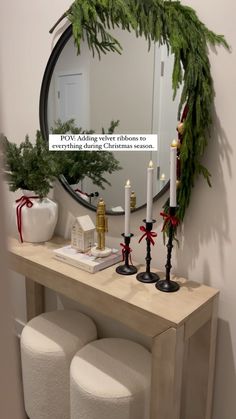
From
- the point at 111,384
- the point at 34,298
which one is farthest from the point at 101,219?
the point at 34,298

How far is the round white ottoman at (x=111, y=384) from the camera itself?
46.9 inches

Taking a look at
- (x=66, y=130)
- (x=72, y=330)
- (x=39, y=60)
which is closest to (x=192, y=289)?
(x=72, y=330)

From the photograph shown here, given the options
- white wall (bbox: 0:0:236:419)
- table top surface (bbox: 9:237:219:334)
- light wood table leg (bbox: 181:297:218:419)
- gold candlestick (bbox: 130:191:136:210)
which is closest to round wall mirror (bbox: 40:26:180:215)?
gold candlestick (bbox: 130:191:136:210)

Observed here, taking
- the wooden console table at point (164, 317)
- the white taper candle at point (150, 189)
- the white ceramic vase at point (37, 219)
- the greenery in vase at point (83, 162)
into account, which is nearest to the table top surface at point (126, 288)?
the wooden console table at point (164, 317)

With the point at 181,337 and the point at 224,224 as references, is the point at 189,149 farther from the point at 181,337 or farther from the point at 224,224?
the point at 181,337

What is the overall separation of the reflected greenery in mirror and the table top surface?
271 millimetres

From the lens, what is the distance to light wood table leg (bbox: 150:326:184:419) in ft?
3.41

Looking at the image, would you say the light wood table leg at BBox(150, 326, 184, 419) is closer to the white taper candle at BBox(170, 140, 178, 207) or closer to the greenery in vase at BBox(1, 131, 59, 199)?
the white taper candle at BBox(170, 140, 178, 207)

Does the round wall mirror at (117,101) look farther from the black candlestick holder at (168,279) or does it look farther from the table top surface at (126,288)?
the table top surface at (126,288)

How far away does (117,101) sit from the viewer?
1410mm

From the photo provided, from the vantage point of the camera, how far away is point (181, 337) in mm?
1045

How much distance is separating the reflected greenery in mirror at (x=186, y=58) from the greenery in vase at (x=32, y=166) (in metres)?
0.57

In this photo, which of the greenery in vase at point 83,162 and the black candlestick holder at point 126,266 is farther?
the greenery in vase at point 83,162

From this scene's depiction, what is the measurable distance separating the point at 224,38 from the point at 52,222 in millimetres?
1026
